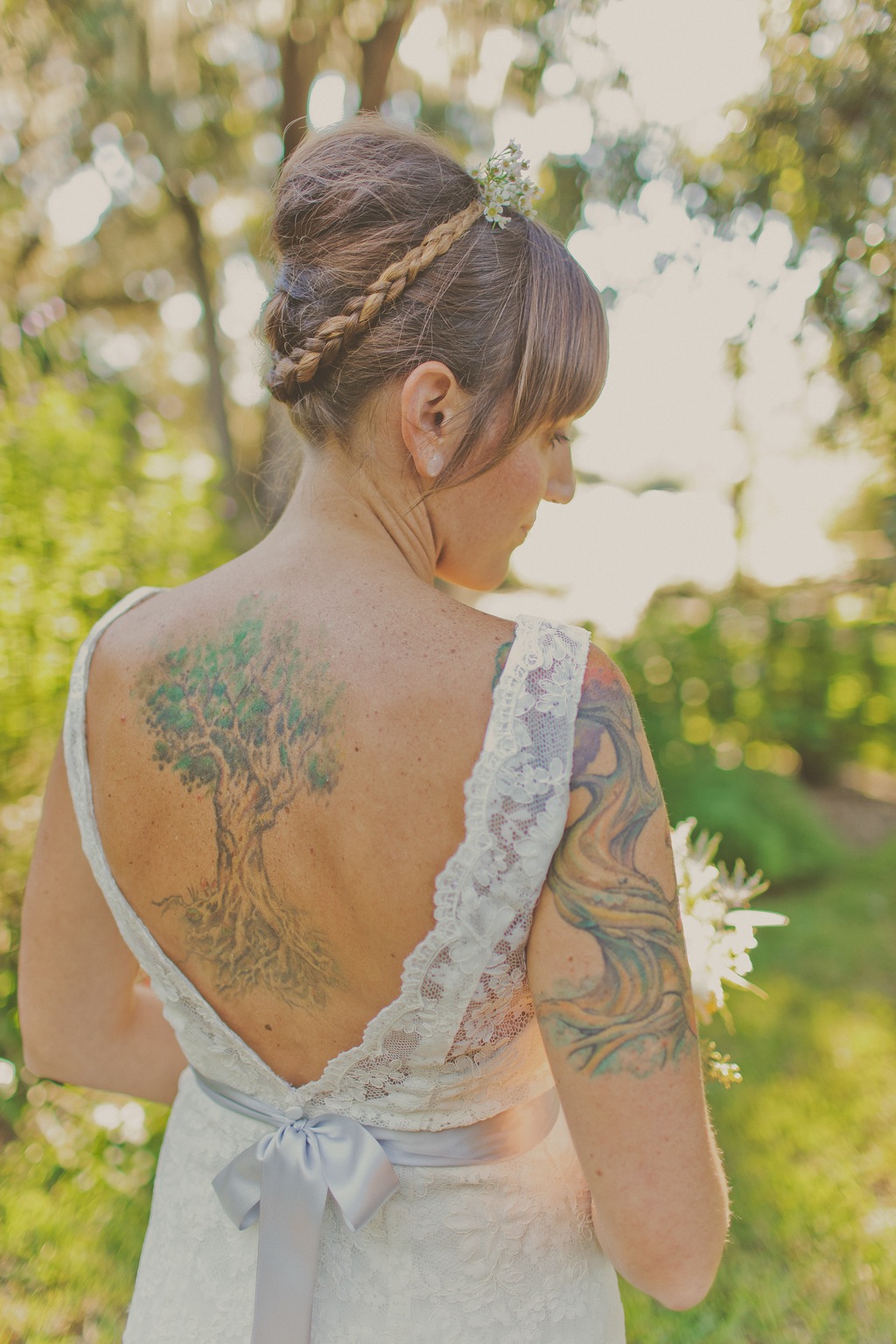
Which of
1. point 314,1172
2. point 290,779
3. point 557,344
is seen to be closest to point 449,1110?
point 314,1172

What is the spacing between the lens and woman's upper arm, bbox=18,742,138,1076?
1.45m

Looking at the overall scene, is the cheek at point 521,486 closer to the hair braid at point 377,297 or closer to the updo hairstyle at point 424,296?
the updo hairstyle at point 424,296

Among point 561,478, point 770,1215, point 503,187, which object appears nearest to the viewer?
point 503,187

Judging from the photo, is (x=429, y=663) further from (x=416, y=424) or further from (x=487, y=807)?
(x=416, y=424)

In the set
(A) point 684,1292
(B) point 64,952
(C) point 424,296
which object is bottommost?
(A) point 684,1292

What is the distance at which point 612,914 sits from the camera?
3.39 feet

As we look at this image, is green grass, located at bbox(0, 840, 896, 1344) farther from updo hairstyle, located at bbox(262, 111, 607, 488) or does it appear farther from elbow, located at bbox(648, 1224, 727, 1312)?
updo hairstyle, located at bbox(262, 111, 607, 488)

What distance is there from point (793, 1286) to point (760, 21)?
4.85 meters

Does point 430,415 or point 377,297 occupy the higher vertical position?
point 377,297

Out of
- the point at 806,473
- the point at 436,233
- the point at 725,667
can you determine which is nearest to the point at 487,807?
the point at 436,233

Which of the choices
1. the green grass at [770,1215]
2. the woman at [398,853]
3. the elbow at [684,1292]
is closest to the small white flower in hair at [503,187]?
the woman at [398,853]

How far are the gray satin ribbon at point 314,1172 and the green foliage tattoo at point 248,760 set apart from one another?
0.21 m

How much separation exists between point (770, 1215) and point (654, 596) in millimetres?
5399

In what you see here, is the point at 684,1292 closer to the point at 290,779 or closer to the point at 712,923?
the point at 712,923
